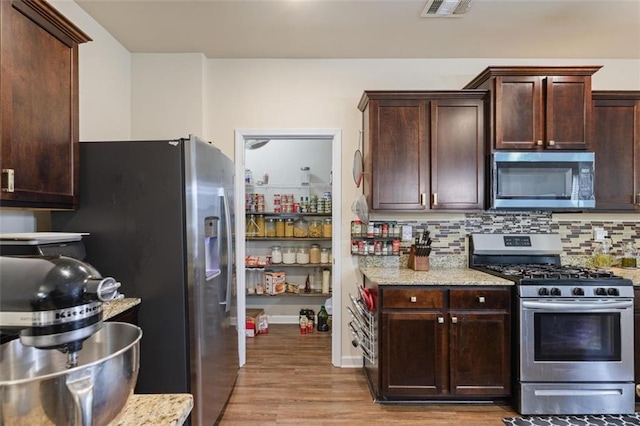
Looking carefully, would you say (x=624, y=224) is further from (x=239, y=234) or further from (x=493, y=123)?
(x=239, y=234)

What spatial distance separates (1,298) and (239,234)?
2.70m

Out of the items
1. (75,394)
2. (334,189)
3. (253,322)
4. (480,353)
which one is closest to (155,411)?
(75,394)

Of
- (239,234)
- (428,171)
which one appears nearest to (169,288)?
(239,234)

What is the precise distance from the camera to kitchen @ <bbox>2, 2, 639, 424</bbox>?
3203mm

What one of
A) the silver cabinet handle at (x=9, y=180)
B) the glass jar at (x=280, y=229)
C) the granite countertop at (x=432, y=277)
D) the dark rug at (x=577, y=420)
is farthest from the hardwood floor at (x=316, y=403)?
the silver cabinet handle at (x=9, y=180)

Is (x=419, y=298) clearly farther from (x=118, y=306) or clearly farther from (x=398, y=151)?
(x=118, y=306)

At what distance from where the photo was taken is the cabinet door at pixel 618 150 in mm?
3000

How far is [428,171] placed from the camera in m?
2.93

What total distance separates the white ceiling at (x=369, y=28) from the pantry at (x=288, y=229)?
1706mm

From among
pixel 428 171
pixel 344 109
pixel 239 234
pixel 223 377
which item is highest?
pixel 344 109

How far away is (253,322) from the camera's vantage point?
4.10 m

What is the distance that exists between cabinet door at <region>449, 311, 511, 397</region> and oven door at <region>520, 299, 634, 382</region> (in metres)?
0.12

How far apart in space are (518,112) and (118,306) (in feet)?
9.74

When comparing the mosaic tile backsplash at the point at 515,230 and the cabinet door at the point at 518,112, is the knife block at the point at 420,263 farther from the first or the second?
the cabinet door at the point at 518,112
